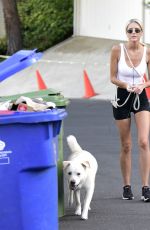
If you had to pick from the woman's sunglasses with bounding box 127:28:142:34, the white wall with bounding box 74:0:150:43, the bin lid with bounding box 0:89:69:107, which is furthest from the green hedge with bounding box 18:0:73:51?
the bin lid with bounding box 0:89:69:107

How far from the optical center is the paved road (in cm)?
678

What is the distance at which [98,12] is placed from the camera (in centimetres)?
3148

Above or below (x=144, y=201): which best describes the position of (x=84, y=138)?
below

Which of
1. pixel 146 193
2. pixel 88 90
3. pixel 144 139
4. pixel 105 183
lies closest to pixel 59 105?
pixel 144 139

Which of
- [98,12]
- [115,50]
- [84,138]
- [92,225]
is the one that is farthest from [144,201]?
[98,12]

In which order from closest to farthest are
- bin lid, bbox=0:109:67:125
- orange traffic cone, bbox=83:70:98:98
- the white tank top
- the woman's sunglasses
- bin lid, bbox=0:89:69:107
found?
bin lid, bbox=0:109:67:125 → bin lid, bbox=0:89:69:107 → the woman's sunglasses → the white tank top → orange traffic cone, bbox=83:70:98:98

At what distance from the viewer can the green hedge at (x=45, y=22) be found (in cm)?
3067

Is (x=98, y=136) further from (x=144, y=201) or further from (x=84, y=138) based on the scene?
(x=144, y=201)

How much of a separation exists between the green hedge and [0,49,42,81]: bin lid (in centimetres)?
2401

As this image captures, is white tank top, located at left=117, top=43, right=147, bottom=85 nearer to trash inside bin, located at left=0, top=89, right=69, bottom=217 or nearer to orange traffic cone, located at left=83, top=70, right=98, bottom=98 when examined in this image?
trash inside bin, located at left=0, top=89, right=69, bottom=217

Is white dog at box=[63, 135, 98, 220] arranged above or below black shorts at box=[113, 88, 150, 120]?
below

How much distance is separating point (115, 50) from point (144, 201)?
4.95 feet

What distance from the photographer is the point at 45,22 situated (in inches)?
1233

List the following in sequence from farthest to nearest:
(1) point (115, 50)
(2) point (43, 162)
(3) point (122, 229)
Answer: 1. (1) point (115, 50)
2. (3) point (122, 229)
3. (2) point (43, 162)
